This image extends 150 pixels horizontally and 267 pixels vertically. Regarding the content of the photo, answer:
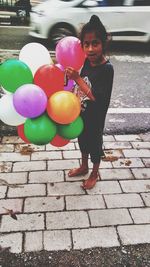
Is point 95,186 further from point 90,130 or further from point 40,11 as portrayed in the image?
point 40,11

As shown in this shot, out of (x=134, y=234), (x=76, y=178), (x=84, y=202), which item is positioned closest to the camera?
(x=134, y=234)

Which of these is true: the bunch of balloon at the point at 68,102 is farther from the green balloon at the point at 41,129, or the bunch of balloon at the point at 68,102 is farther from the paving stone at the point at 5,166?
the paving stone at the point at 5,166

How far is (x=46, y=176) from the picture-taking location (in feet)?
11.3

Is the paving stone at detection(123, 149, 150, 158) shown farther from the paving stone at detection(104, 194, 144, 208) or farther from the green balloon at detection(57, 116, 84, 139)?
the green balloon at detection(57, 116, 84, 139)

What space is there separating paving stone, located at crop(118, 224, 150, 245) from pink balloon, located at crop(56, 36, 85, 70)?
4.58 feet

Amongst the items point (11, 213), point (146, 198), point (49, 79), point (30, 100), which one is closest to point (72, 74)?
point (49, 79)

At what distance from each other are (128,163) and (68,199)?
94cm

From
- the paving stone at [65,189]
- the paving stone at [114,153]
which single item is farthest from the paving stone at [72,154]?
the paving stone at [65,189]

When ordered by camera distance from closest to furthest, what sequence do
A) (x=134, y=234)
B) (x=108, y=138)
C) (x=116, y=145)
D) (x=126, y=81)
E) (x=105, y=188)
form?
(x=134, y=234) → (x=105, y=188) → (x=116, y=145) → (x=108, y=138) → (x=126, y=81)

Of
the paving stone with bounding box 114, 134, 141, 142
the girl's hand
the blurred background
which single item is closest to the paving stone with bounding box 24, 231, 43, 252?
the girl's hand

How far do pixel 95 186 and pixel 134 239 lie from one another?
75cm

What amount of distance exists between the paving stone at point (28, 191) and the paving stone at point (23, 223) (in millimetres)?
280

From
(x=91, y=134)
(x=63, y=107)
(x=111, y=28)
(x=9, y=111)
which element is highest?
(x=63, y=107)

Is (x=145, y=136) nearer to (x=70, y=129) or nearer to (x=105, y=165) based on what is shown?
(x=105, y=165)
